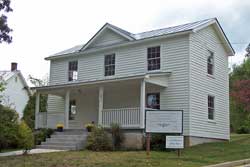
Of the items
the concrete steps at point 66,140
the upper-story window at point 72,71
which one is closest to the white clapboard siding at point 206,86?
the concrete steps at point 66,140

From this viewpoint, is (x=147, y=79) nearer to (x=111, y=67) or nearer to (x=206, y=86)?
(x=206, y=86)

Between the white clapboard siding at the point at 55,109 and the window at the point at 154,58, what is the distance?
263 inches

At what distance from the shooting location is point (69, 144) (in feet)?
72.1

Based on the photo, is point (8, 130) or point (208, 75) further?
point (208, 75)

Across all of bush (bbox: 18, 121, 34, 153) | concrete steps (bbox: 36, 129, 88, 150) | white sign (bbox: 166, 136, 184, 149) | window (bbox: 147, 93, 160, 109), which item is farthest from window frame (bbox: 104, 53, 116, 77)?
white sign (bbox: 166, 136, 184, 149)

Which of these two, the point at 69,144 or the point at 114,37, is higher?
the point at 114,37

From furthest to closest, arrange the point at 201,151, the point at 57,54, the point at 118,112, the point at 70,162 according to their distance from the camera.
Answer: the point at 57,54
the point at 118,112
the point at 201,151
the point at 70,162

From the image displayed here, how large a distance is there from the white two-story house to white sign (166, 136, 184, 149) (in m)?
4.36

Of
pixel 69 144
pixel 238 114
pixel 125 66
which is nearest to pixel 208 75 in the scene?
pixel 125 66

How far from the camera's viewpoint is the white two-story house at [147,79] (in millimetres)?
22750

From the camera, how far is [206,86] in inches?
966

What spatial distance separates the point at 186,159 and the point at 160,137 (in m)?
4.46

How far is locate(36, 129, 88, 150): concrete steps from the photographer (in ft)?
70.8

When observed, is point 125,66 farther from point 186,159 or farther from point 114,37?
point 186,159
